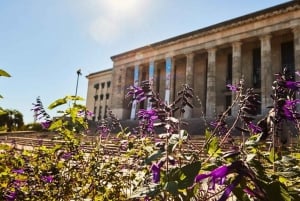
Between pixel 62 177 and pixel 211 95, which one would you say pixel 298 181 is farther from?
pixel 211 95

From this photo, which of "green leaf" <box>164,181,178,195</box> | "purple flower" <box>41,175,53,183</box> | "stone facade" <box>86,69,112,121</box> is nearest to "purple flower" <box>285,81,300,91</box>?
"green leaf" <box>164,181,178,195</box>

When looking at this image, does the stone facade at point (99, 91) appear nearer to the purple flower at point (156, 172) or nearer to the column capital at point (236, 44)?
the column capital at point (236, 44)

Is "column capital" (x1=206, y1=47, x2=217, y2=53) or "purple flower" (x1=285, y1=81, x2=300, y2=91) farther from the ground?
"column capital" (x1=206, y1=47, x2=217, y2=53)

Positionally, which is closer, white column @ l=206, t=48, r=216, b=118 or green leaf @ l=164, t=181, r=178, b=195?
green leaf @ l=164, t=181, r=178, b=195

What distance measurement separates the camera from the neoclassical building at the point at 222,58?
2930cm

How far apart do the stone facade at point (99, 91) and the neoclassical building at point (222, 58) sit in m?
11.3

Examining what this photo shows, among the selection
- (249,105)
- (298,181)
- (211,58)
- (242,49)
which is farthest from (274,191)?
(242,49)

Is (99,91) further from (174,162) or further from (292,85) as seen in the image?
(174,162)

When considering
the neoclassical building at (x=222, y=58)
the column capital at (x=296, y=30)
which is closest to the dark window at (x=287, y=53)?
the neoclassical building at (x=222, y=58)

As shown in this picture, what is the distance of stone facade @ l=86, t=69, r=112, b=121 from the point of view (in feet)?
182

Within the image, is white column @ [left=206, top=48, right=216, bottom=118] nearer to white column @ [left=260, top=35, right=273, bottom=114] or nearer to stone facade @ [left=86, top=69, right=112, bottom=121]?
white column @ [left=260, top=35, right=273, bottom=114]

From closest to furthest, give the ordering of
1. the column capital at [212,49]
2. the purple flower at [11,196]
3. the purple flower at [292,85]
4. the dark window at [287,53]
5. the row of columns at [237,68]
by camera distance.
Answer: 1. the purple flower at [292,85]
2. the purple flower at [11,196]
3. the row of columns at [237,68]
4. the dark window at [287,53]
5. the column capital at [212,49]

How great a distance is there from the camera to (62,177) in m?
2.61

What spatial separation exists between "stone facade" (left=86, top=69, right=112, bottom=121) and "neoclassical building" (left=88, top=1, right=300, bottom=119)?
1132 centimetres
